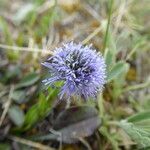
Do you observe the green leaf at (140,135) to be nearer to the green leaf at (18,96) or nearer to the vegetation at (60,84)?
the vegetation at (60,84)

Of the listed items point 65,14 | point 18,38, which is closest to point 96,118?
point 18,38

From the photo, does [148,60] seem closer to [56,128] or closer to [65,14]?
[65,14]

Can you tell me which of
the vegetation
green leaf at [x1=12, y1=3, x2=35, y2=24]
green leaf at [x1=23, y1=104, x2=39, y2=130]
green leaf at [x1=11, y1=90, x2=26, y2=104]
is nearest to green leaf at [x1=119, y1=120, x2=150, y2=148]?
the vegetation

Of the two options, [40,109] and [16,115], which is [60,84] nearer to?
[40,109]

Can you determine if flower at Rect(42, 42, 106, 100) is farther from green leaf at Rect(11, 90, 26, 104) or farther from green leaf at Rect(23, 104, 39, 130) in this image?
green leaf at Rect(11, 90, 26, 104)

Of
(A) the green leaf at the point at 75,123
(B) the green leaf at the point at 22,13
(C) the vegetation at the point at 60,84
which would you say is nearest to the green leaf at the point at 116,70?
(C) the vegetation at the point at 60,84
